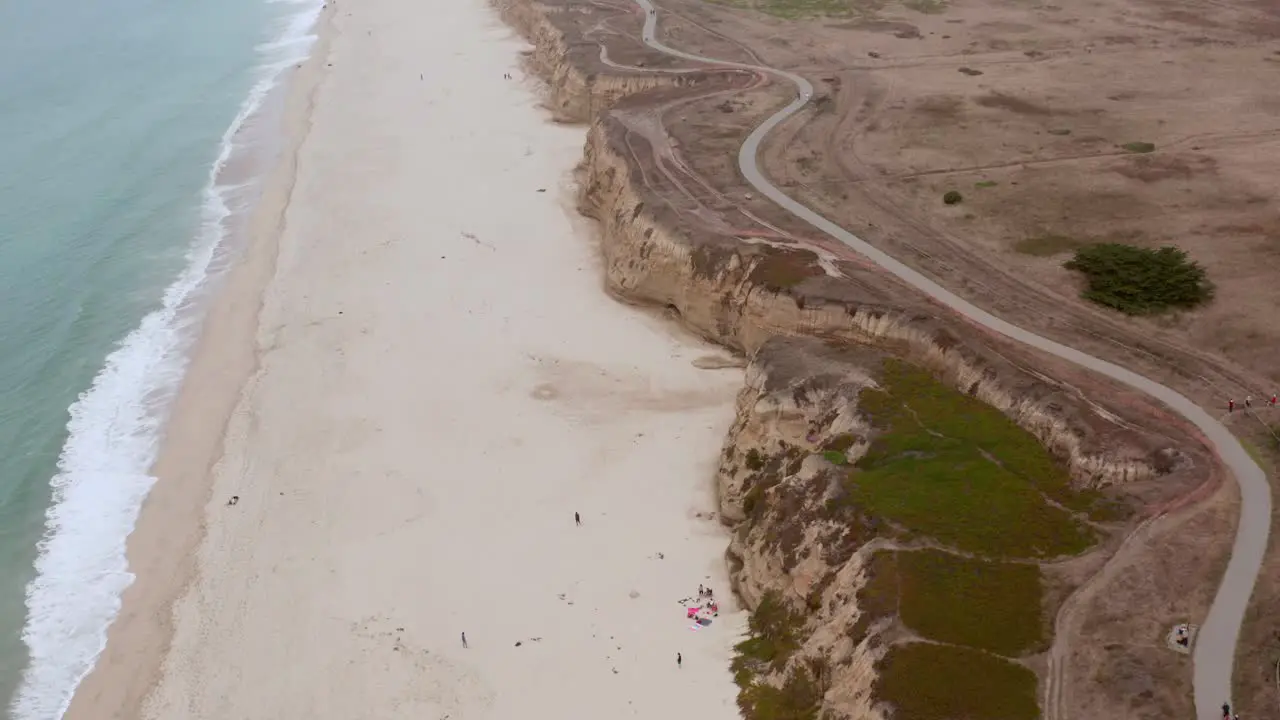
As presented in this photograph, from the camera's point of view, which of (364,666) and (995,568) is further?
(364,666)

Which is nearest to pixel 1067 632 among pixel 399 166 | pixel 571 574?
pixel 571 574

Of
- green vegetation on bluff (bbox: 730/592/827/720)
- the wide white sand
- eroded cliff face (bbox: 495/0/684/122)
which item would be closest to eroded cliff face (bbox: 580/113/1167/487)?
the wide white sand

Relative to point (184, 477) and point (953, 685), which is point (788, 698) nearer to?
point (953, 685)

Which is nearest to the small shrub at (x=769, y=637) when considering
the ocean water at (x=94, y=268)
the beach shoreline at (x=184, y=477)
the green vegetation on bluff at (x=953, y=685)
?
the green vegetation on bluff at (x=953, y=685)

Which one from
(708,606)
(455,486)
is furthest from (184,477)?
(708,606)

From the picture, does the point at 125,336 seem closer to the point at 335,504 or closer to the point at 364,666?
the point at 335,504

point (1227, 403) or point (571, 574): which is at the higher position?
point (1227, 403)

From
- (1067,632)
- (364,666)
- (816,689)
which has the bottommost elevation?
(364,666)
